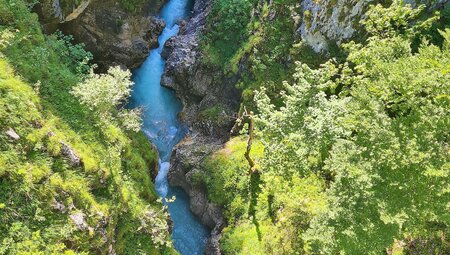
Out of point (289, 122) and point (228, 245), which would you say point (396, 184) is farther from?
point (228, 245)

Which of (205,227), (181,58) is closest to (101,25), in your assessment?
(181,58)

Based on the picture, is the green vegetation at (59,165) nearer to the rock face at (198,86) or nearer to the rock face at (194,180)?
the rock face at (194,180)

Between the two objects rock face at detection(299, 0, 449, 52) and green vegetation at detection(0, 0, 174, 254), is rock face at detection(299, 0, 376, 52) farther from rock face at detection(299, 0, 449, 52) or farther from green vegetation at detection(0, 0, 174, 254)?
green vegetation at detection(0, 0, 174, 254)

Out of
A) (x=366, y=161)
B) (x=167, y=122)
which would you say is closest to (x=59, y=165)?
(x=366, y=161)

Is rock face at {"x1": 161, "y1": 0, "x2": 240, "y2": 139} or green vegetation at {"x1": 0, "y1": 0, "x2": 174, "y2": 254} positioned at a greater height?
rock face at {"x1": 161, "y1": 0, "x2": 240, "y2": 139}

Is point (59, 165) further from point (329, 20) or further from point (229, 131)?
point (329, 20)

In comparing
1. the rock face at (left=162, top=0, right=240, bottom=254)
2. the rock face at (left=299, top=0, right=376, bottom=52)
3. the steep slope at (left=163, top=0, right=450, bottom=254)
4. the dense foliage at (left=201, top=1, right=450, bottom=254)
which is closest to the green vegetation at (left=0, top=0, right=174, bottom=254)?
the rock face at (left=162, top=0, right=240, bottom=254)

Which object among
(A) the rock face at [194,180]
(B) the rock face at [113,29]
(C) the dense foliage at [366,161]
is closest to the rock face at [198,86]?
(A) the rock face at [194,180]
